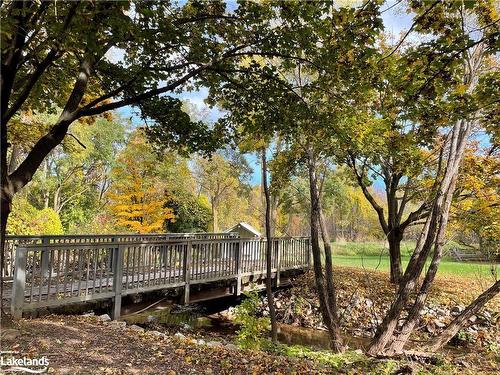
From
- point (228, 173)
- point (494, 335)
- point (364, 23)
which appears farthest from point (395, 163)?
point (228, 173)

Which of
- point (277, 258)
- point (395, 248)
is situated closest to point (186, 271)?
point (277, 258)

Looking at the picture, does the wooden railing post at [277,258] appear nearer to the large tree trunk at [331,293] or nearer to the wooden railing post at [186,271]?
the wooden railing post at [186,271]

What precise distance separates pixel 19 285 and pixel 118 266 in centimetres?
182

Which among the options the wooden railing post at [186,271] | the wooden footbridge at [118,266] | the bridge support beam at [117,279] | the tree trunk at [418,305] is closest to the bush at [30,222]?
the wooden footbridge at [118,266]

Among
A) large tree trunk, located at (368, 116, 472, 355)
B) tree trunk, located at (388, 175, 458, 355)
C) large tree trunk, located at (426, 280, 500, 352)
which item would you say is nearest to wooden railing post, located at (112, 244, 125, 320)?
large tree trunk, located at (368, 116, 472, 355)

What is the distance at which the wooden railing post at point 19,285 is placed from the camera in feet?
17.7

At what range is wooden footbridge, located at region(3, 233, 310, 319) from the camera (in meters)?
5.80

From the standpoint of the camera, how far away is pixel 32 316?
18.5 ft

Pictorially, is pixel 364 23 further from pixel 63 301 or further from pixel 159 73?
pixel 63 301

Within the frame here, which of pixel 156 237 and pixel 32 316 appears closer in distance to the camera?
pixel 32 316

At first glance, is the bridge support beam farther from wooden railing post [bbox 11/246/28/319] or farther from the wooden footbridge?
wooden railing post [bbox 11/246/28/319]

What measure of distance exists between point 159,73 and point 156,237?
25.9 ft

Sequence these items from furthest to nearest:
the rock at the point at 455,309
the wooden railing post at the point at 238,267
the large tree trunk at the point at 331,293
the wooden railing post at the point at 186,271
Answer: the rock at the point at 455,309 → the wooden railing post at the point at 238,267 → the wooden railing post at the point at 186,271 → the large tree trunk at the point at 331,293

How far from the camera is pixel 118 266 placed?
7.00m
